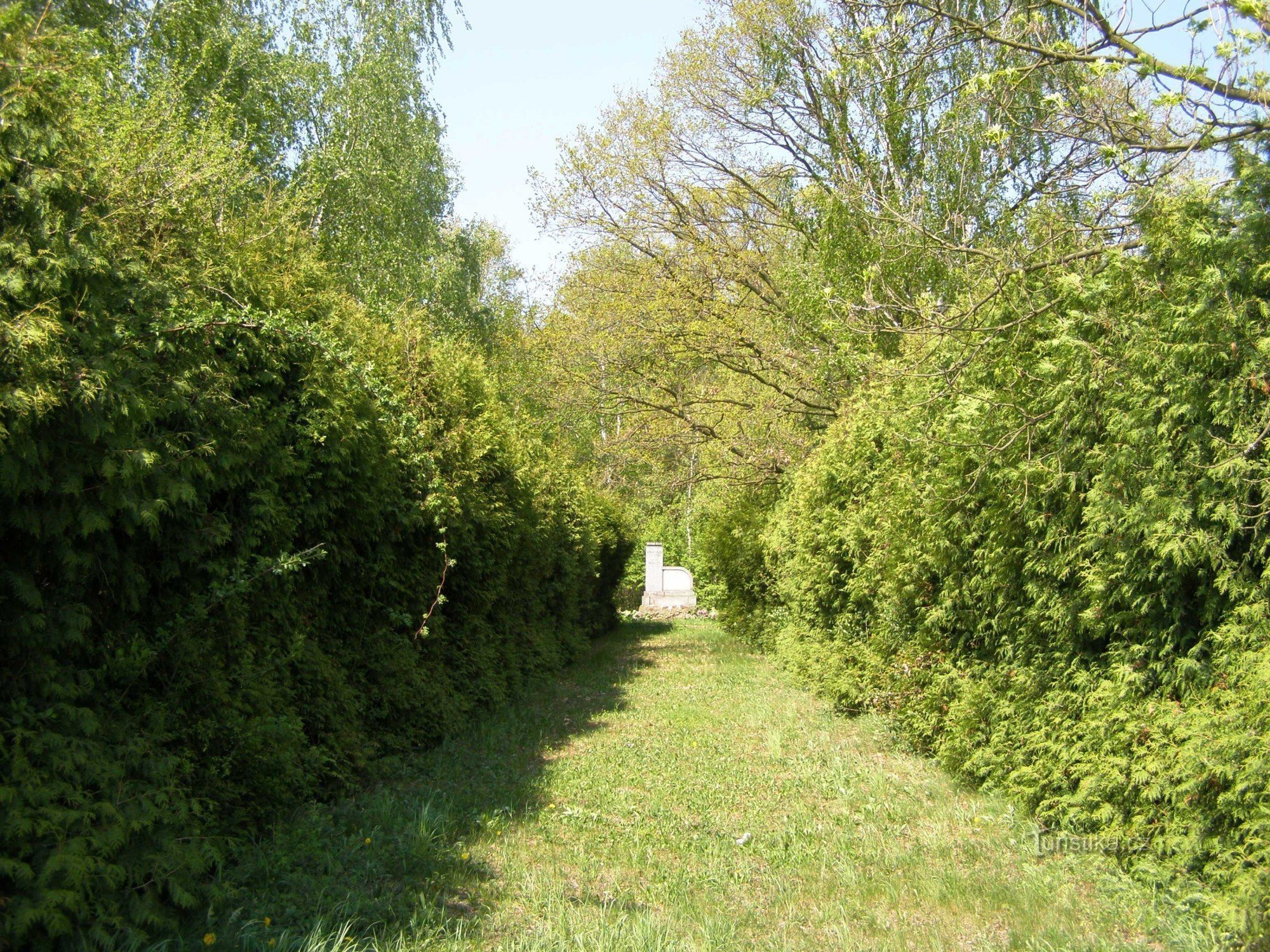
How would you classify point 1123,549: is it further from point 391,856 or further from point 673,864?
point 391,856

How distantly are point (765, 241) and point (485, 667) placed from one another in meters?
12.6

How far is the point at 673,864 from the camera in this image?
5441mm

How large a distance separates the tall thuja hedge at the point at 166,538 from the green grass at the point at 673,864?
500 millimetres

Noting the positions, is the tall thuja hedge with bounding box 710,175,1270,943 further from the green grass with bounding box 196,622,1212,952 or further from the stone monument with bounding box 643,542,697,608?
the stone monument with bounding box 643,542,697,608

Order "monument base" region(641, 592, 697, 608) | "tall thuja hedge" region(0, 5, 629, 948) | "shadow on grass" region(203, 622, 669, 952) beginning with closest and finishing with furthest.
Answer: "tall thuja hedge" region(0, 5, 629, 948), "shadow on grass" region(203, 622, 669, 952), "monument base" region(641, 592, 697, 608)

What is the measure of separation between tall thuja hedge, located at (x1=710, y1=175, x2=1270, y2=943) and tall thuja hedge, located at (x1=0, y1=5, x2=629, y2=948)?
3.98m

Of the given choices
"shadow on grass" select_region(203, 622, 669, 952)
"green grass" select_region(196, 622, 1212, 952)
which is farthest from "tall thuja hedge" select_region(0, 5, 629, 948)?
"green grass" select_region(196, 622, 1212, 952)

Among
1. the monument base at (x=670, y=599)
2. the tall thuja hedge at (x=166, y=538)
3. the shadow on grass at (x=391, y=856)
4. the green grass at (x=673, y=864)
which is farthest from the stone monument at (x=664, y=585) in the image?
the tall thuja hedge at (x=166, y=538)

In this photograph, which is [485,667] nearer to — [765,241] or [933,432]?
[933,432]

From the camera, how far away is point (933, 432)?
7188mm

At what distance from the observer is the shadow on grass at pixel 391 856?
158 inches

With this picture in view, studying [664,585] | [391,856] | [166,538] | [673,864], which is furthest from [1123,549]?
[664,585]

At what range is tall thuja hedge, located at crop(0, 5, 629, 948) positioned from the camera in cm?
345

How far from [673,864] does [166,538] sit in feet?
11.1
